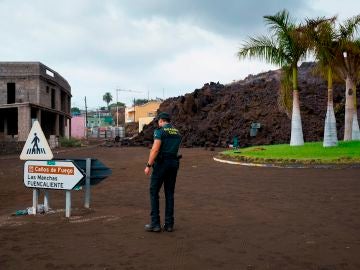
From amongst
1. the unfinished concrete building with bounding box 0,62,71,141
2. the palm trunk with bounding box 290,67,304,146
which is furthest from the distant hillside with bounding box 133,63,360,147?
the palm trunk with bounding box 290,67,304,146

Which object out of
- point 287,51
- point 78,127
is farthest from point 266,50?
point 78,127

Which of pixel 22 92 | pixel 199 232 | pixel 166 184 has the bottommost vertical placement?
pixel 199 232

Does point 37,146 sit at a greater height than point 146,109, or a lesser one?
lesser

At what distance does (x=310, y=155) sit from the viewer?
681 inches

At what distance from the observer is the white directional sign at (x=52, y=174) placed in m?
7.07

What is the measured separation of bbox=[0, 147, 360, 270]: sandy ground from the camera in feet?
15.1

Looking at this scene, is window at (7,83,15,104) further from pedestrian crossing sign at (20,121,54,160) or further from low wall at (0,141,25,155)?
Answer: pedestrian crossing sign at (20,121,54,160)

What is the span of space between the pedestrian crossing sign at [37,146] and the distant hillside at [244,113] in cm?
2721

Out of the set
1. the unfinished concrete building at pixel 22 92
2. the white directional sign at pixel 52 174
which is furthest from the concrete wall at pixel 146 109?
the white directional sign at pixel 52 174

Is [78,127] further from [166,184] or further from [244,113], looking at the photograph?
[166,184]

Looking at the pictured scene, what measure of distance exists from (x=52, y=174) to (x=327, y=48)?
50.7 feet

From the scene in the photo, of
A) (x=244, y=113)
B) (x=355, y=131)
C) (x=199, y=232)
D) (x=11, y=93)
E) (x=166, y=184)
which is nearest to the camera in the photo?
(x=199, y=232)

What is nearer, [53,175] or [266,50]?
[53,175]

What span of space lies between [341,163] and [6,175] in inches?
501
